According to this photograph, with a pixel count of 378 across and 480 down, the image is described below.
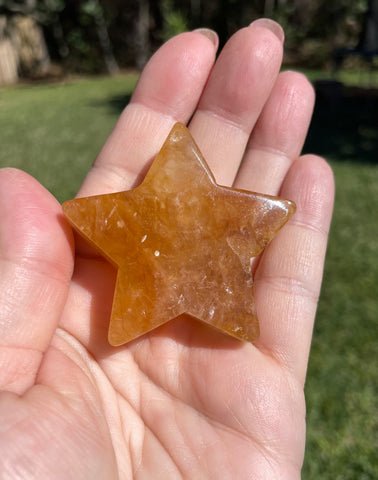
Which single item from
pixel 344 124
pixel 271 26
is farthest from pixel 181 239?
pixel 344 124

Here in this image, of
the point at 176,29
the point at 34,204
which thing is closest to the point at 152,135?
the point at 34,204

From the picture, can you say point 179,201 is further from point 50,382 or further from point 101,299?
point 50,382

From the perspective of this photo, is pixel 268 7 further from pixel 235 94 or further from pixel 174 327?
pixel 174 327

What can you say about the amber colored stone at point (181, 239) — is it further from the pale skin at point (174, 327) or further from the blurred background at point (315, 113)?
the blurred background at point (315, 113)

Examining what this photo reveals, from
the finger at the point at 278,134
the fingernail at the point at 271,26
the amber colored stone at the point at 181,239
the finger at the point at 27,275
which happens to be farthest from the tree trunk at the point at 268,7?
the finger at the point at 27,275

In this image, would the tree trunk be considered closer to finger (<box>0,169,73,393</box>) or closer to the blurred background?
the blurred background
